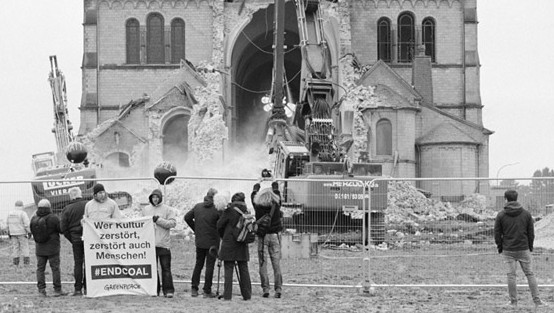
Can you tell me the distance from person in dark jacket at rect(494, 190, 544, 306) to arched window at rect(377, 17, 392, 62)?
134ft

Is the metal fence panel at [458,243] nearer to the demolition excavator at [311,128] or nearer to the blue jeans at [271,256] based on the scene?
the demolition excavator at [311,128]

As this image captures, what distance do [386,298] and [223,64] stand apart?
118 ft

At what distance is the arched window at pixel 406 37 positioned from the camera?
54.4 meters

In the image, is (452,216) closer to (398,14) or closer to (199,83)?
(199,83)

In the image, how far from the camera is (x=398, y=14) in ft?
178

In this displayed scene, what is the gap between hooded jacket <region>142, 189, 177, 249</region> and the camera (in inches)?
591

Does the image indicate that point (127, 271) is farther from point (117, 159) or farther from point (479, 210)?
point (117, 159)

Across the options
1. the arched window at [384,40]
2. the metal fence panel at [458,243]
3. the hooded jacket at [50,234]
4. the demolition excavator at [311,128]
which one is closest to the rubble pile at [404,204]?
the demolition excavator at [311,128]

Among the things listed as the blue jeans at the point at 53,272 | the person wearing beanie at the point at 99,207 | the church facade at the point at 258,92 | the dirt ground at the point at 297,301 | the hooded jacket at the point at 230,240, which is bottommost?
the dirt ground at the point at 297,301

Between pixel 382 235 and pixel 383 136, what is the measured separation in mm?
25525

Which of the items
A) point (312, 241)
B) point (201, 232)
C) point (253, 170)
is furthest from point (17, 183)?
point (253, 170)

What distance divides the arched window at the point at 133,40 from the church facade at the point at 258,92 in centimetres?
6

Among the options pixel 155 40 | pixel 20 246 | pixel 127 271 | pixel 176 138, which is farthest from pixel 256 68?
pixel 127 271

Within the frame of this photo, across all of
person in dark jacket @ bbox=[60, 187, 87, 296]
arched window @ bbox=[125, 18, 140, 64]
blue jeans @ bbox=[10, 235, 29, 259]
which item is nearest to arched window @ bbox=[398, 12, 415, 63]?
arched window @ bbox=[125, 18, 140, 64]
